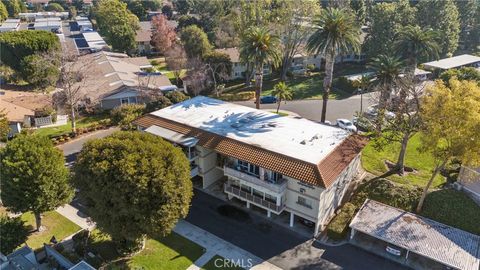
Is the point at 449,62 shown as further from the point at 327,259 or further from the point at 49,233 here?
the point at 49,233

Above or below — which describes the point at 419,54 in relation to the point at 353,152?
above

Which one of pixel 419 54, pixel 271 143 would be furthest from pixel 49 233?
pixel 419 54

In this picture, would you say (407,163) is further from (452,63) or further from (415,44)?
(452,63)

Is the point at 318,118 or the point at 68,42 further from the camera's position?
the point at 68,42

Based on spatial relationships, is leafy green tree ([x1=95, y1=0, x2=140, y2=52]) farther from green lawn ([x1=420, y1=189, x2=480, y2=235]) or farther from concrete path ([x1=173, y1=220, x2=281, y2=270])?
green lawn ([x1=420, y1=189, x2=480, y2=235])

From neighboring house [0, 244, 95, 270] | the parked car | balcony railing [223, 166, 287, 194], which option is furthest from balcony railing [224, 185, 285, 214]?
the parked car

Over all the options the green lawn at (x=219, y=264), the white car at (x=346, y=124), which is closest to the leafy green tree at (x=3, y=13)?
the white car at (x=346, y=124)

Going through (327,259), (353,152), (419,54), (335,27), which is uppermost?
(335,27)
